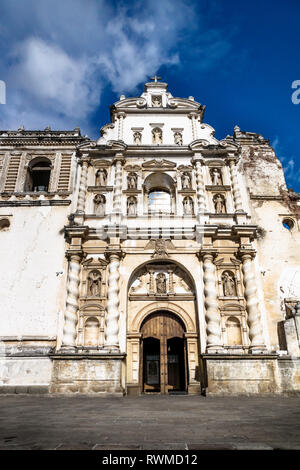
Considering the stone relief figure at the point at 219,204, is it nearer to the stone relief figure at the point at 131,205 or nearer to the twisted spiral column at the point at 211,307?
the twisted spiral column at the point at 211,307

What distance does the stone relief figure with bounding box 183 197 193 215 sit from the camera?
15.2 meters

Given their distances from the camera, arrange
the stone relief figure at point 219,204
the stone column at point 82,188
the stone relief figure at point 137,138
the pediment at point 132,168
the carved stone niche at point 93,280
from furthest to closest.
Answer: the stone relief figure at point 137,138 < the pediment at point 132,168 < the stone relief figure at point 219,204 < the stone column at point 82,188 < the carved stone niche at point 93,280

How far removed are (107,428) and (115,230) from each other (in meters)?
10.1

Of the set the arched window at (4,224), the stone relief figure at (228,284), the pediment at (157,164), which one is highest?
the pediment at (157,164)

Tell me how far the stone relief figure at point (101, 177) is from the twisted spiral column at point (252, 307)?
7228 millimetres

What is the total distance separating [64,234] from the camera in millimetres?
14492

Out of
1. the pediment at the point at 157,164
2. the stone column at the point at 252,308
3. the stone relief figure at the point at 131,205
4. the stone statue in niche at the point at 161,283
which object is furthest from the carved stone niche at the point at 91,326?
the pediment at the point at 157,164

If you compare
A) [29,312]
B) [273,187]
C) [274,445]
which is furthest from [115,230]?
[274,445]

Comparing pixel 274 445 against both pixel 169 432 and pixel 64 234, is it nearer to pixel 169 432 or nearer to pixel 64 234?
pixel 169 432

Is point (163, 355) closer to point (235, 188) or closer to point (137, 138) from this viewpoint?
point (235, 188)

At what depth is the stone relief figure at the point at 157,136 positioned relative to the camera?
1695cm

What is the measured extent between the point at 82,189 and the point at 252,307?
892 cm

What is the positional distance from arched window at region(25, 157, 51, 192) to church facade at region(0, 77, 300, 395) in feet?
0.32

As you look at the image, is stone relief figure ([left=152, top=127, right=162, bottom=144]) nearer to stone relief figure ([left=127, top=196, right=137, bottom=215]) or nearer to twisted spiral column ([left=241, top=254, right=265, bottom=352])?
stone relief figure ([left=127, top=196, right=137, bottom=215])
